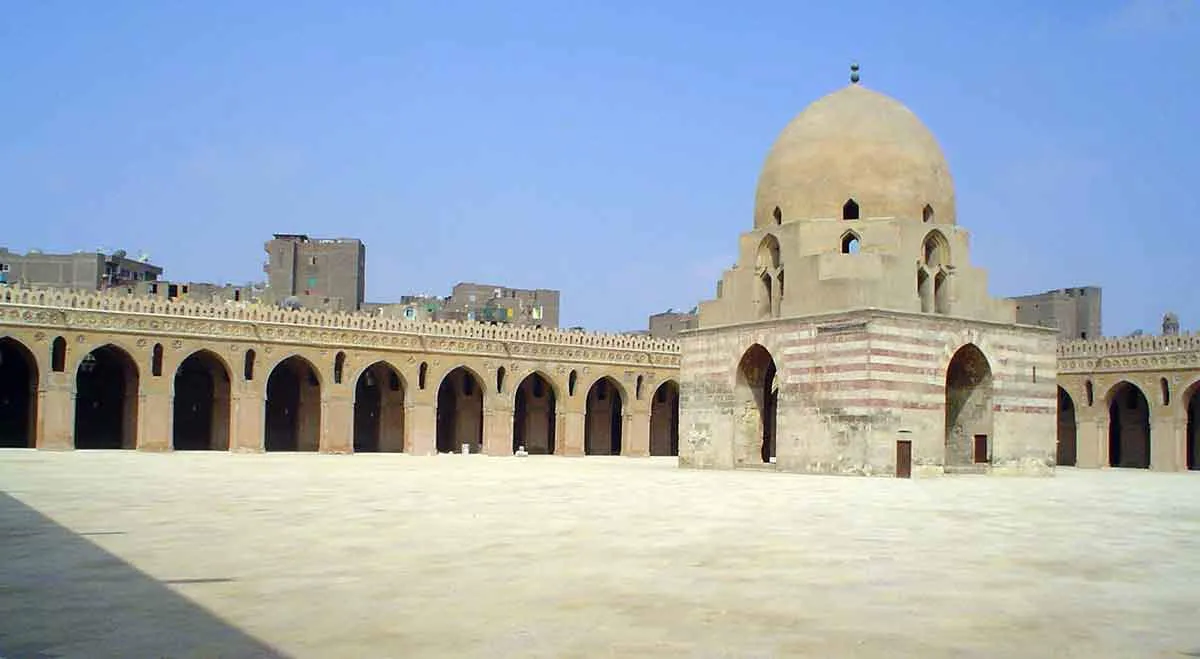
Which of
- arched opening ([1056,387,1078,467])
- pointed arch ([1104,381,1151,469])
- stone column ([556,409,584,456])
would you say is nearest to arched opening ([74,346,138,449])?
stone column ([556,409,584,456])

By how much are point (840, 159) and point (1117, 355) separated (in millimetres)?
14928

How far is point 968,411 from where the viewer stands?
87.1 ft

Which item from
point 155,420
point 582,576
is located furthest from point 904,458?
point 155,420

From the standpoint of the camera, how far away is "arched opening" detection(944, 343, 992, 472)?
26.1 m

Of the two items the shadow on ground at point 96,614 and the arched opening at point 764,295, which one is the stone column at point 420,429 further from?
the shadow on ground at point 96,614

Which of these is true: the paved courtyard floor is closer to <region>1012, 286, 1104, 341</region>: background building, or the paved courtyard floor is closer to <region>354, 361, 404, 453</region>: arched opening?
<region>354, 361, 404, 453</region>: arched opening

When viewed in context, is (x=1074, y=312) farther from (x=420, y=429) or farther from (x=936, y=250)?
(x=420, y=429)

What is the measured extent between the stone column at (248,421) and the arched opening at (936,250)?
19.1 meters

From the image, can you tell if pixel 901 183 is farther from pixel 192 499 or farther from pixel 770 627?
pixel 770 627

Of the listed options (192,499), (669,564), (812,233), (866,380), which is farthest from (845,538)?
(812,233)

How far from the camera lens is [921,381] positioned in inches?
966

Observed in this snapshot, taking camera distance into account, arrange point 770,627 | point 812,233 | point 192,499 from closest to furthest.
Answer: point 770,627 → point 192,499 → point 812,233

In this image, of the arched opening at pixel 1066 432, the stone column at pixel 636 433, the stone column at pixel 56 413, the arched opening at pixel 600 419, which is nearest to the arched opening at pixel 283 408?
the stone column at pixel 56 413

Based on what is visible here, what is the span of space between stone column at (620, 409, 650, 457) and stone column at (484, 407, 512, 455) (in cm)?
456
